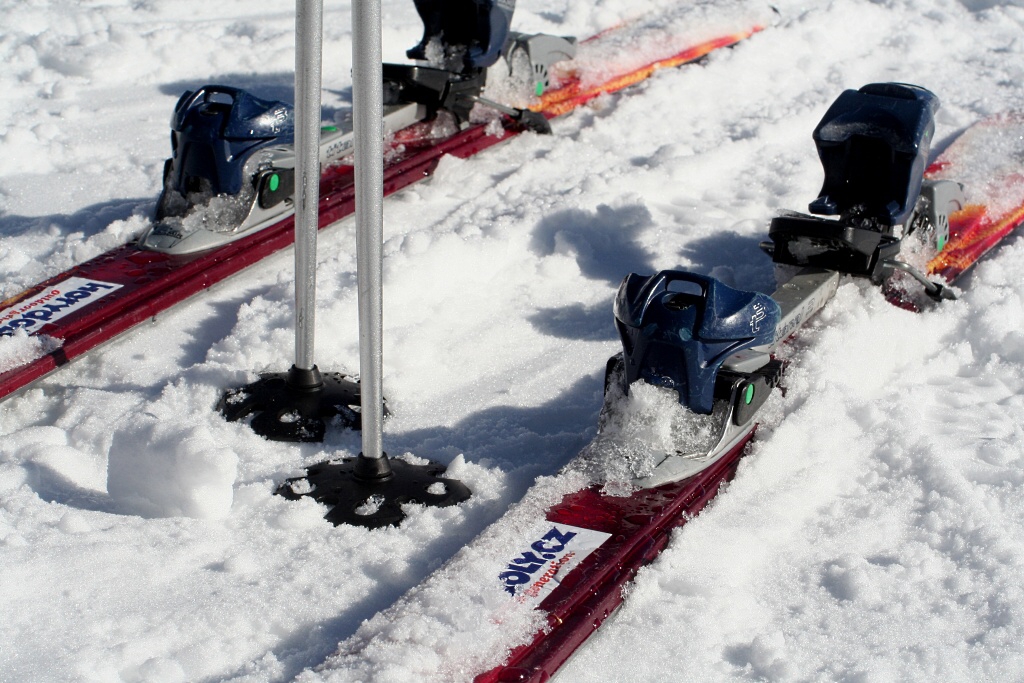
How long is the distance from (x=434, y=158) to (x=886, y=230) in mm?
2017

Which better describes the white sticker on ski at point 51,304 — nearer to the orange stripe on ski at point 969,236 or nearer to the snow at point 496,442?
the snow at point 496,442

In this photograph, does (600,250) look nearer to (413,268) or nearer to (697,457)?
(413,268)

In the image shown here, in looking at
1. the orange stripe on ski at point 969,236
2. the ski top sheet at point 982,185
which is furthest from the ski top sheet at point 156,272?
the orange stripe on ski at point 969,236

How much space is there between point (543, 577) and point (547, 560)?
0.21ft

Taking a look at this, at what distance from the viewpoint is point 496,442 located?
3.24 m

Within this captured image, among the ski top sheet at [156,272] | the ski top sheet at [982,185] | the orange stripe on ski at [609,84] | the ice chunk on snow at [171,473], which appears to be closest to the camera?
the ice chunk on snow at [171,473]

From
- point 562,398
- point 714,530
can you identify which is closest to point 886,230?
point 562,398

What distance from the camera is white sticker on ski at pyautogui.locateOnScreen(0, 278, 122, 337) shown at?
12.0ft

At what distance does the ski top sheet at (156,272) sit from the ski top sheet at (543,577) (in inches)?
65.2

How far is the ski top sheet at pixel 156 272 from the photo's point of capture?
3572 millimetres

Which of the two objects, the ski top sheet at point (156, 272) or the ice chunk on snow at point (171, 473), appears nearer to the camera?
the ice chunk on snow at point (171, 473)

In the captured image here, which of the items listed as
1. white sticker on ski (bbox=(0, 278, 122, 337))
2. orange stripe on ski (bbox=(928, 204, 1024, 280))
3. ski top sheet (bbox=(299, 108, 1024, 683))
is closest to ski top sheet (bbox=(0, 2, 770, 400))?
white sticker on ski (bbox=(0, 278, 122, 337))

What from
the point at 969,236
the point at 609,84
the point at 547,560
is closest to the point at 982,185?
Answer: the point at 969,236

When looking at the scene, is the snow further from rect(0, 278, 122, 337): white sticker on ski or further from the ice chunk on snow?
rect(0, 278, 122, 337): white sticker on ski
